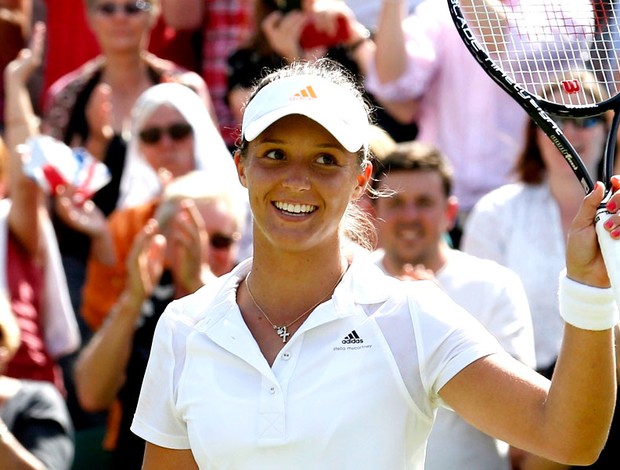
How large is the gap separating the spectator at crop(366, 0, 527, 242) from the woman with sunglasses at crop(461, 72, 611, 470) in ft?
1.91

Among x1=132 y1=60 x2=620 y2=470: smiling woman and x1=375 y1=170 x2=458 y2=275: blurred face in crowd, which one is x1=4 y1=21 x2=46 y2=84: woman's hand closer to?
x1=375 y1=170 x2=458 y2=275: blurred face in crowd

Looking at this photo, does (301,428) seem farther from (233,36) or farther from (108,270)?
(233,36)

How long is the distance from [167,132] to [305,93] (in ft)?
10.3

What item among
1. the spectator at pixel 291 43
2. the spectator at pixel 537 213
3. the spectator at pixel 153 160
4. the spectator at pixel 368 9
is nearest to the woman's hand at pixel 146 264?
the spectator at pixel 153 160

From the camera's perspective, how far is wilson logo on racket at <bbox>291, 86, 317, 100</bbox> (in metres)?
2.87

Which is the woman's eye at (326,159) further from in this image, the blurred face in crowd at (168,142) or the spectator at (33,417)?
the blurred face in crowd at (168,142)

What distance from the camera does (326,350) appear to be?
2793 mm

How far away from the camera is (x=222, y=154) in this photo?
19.3 feet

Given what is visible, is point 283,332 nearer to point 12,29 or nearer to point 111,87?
point 111,87

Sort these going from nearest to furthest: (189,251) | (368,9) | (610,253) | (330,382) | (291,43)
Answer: (610,253), (330,382), (189,251), (291,43), (368,9)

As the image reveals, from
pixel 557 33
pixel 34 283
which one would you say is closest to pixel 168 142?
pixel 34 283

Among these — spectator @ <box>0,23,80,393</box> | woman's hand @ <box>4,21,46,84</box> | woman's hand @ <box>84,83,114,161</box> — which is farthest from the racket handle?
woman's hand @ <box>4,21,46,84</box>

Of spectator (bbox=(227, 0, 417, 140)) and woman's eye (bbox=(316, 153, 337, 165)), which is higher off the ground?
woman's eye (bbox=(316, 153, 337, 165))

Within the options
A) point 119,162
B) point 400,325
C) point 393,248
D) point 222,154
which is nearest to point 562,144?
point 400,325
